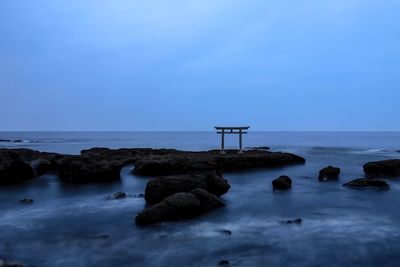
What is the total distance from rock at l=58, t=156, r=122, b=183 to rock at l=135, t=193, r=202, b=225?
1098cm

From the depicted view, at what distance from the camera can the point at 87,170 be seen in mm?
Result: 23797

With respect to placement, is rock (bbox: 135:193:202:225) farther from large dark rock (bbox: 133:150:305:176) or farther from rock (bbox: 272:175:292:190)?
large dark rock (bbox: 133:150:305:176)

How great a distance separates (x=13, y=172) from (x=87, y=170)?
13.5 ft

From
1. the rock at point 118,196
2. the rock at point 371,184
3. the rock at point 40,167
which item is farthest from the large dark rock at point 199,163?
the rock at point 371,184

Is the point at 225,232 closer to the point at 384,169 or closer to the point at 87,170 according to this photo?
the point at 87,170

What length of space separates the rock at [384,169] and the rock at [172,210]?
1735 cm

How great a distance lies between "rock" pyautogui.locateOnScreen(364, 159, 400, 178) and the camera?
2658 cm

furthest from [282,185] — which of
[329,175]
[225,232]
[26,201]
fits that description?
[26,201]

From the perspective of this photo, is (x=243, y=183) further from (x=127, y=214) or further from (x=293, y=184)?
(x=127, y=214)

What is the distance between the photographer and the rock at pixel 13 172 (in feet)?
74.9

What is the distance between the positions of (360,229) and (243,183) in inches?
450

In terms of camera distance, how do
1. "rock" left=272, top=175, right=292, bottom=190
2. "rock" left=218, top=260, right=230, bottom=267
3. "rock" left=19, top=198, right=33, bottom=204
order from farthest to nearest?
"rock" left=272, top=175, right=292, bottom=190 → "rock" left=19, top=198, right=33, bottom=204 → "rock" left=218, top=260, right=230, bottom=267

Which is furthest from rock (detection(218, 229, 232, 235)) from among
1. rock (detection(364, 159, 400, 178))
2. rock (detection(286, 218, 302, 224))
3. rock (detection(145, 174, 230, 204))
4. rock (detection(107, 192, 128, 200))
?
rock (detection(364, 159, 400, 178))

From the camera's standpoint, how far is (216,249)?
10789 millimetres
